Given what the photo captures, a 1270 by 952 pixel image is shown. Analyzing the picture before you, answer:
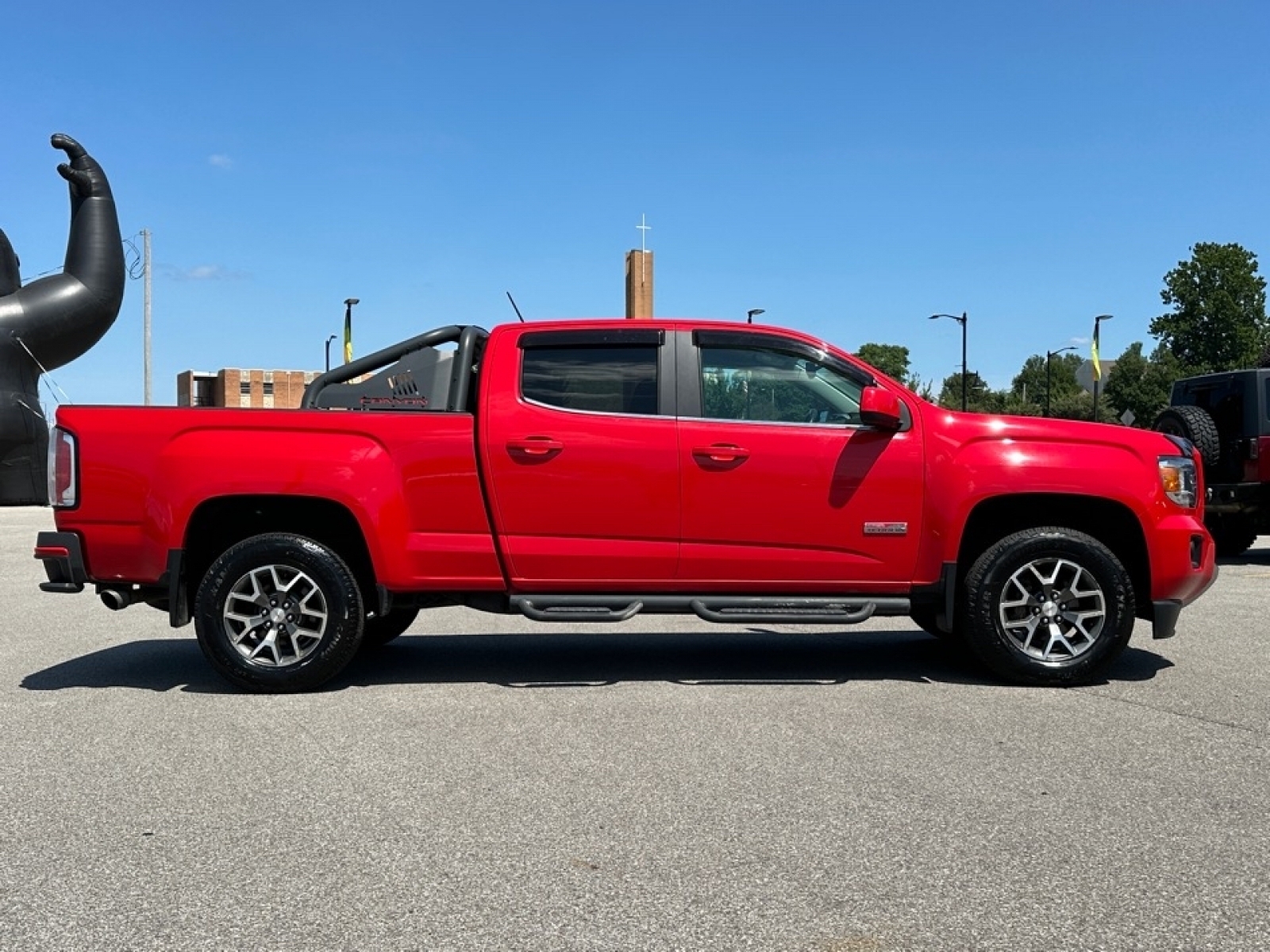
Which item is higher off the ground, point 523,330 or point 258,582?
point 523,330

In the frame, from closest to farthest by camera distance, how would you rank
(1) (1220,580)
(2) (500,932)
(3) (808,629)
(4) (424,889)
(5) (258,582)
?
1. (2) (500,932)
2. (4) (424,889)
3. (5) (258,582)
4. (3) (808,629)
5. (1) (1220,580)

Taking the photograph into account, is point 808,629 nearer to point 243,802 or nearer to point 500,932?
point 243,802

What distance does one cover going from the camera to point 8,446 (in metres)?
25.8

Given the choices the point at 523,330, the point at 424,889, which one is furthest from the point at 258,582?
the point at 424,889

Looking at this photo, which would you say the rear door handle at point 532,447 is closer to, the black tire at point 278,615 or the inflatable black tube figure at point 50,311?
the black tire at point 278,615

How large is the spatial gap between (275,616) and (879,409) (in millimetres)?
3335

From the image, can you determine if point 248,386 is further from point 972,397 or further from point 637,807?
point 637,807

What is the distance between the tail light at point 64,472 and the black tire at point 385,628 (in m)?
1.96

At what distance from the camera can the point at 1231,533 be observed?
14.1 metres

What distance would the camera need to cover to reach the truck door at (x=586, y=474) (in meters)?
6.12

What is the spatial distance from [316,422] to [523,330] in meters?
1.23

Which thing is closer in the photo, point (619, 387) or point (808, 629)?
point (619, 387)

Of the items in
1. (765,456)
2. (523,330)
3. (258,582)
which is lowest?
(258,582)

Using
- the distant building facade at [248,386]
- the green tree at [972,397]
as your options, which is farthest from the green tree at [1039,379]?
the distant building facade at [248,386]
